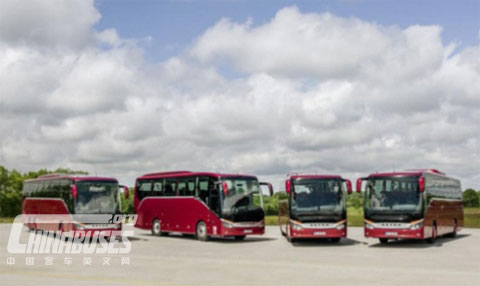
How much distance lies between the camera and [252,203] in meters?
27.6

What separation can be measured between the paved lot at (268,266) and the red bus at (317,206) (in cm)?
64

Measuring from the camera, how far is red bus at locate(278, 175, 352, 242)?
24.2m

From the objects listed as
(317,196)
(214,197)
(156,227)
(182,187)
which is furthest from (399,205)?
(156,227)

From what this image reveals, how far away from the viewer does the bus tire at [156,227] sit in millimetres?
31672

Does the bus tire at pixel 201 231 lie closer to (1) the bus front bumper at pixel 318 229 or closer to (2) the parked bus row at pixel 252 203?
(2) the parked bus row at pixel 252 203

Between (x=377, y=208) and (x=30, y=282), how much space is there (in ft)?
46.3

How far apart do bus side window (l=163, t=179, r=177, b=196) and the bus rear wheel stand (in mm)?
1650

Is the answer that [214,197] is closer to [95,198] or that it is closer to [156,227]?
[95,198]

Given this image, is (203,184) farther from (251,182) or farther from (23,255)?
(23,255)

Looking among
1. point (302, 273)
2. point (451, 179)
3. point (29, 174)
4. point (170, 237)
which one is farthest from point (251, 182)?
point (29, 174)

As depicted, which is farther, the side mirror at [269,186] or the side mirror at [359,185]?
the side mirror at [269,186]

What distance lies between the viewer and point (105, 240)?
28.6 metres

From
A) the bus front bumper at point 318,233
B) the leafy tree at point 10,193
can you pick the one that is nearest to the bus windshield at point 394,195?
the bus front bumper at point 318,233

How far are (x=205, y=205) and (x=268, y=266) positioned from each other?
10953mm
